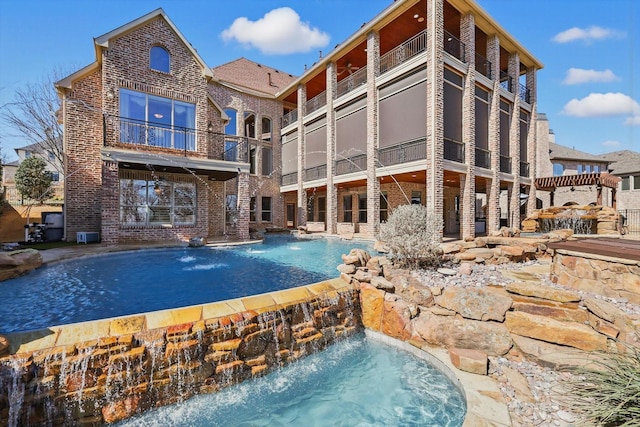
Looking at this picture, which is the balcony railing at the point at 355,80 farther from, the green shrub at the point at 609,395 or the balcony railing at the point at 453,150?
the green shrub at the point at 609,395

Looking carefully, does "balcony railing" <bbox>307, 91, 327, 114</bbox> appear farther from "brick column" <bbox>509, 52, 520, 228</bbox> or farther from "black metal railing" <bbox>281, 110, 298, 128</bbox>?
"brick column" <bbox>509, 52, 520, 228</bbox>

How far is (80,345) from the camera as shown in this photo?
2.93 meters

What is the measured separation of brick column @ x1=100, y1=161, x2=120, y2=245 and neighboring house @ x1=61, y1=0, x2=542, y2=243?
4 centimetres

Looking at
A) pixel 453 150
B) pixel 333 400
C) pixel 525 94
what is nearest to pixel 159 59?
pixel 453 150

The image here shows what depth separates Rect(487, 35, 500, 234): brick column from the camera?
14.6 meters

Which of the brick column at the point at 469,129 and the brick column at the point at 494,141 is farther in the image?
the brick column at the point at 494,141

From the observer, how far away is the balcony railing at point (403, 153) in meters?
12.5

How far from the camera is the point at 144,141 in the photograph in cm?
Result: 1223

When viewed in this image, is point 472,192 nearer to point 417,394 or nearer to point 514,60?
point 514,60

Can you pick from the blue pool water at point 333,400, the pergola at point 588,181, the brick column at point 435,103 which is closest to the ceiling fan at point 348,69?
the brick column at point 435,103

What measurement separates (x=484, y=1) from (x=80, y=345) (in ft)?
60.7

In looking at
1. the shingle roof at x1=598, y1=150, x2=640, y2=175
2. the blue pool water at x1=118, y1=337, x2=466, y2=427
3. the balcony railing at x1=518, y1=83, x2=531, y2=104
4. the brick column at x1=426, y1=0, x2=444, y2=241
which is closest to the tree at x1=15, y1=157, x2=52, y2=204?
the blue pool water at x1=118, y1=337, x2=466, y2=427

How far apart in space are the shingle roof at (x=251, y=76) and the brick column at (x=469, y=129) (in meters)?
14.0

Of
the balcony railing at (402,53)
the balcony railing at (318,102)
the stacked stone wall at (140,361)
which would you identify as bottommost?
the stacked stone wall at (140,361)
